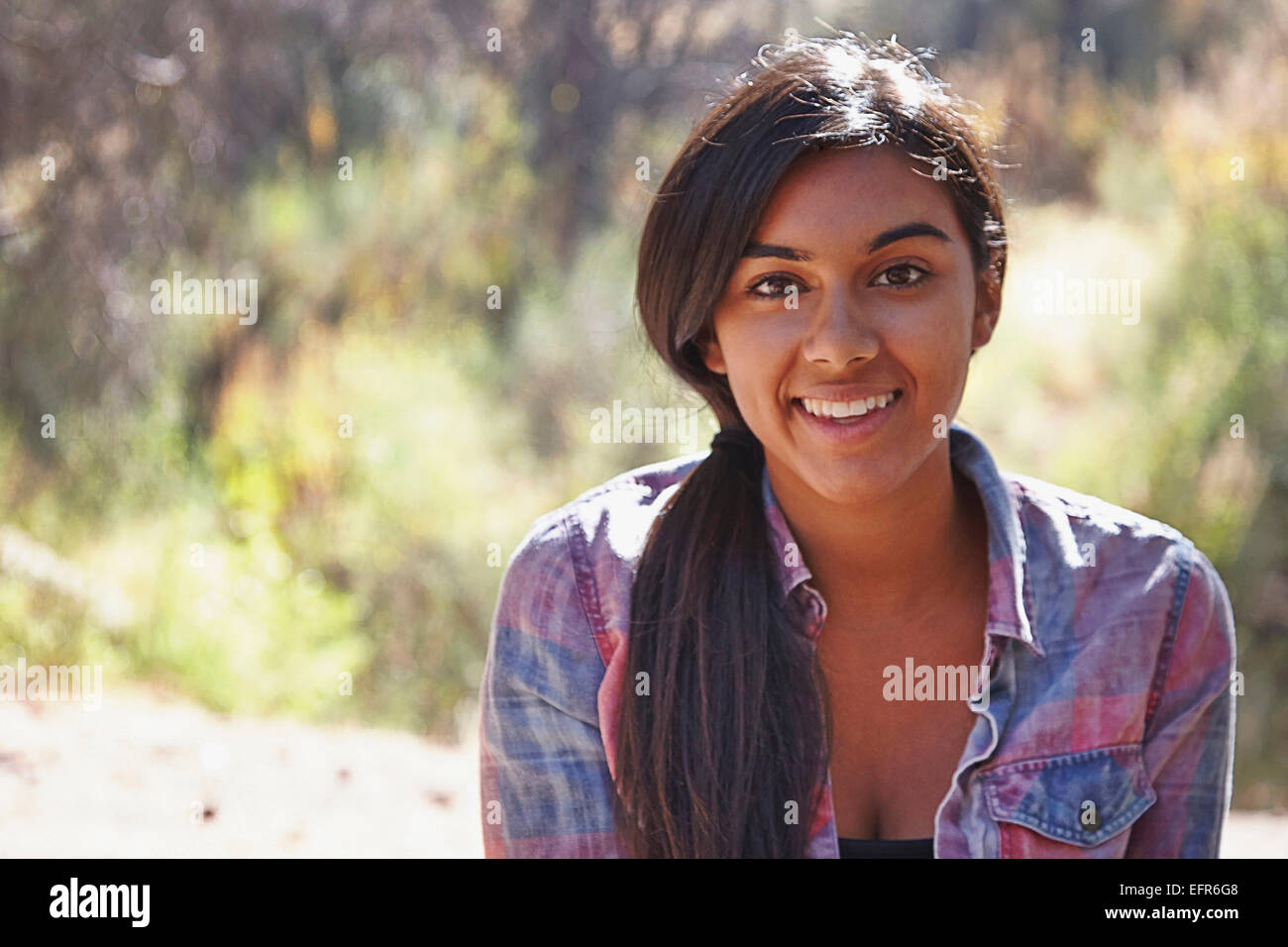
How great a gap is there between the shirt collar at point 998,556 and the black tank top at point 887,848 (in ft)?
0.91

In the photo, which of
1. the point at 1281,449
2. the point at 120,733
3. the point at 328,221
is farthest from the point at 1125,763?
the point at 328,221

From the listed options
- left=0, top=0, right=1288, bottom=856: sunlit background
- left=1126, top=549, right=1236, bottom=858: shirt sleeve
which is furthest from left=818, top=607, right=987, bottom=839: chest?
left=0, top=0, right=1288, bottom=856: sunlit background

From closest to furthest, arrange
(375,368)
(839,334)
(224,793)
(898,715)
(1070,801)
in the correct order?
(839,334)
(1070,801)
(898,715)
(224,793)
(375,368)

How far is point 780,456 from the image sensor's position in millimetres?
1722

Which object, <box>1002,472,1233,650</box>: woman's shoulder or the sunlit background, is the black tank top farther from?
the sunlit background

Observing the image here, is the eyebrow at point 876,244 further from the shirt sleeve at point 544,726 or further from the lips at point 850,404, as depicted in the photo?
the shirt sleeve at point 544,726

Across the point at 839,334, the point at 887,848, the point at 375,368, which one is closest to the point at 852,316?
the point at 839,334

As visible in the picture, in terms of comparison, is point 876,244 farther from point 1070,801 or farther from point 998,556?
point 1070,801

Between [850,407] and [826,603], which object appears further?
[826,603]

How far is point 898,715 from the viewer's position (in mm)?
1810

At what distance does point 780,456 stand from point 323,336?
201 inches

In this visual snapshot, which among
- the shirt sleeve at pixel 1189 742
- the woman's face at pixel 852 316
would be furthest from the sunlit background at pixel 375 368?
the woman's face at pixel 852 316

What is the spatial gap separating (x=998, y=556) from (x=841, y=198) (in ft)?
1.70

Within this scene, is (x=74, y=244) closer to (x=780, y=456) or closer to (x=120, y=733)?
(x=120, y=733)
